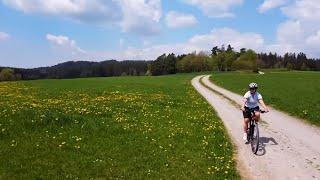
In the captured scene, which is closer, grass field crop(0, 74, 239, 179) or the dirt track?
grass field crop(0, 74, 239, 179)

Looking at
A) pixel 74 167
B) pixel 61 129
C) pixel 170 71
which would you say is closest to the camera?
pixel 74 167

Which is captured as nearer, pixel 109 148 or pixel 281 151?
pixel 109 148

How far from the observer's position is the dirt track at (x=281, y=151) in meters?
13.7

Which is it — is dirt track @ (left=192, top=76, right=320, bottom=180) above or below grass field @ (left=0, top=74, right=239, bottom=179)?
below

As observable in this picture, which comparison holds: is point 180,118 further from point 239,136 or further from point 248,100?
point 248,100

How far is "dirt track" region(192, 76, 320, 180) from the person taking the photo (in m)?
13.7

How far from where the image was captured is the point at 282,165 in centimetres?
1456

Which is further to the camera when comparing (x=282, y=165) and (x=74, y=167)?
(x=282, y=165)

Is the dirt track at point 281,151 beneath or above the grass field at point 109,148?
beneath

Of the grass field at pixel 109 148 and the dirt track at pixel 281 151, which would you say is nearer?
the grass field at pixel 109 148

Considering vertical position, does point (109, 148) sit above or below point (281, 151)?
above

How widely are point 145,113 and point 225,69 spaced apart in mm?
173165

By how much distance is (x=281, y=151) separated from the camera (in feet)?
55.1

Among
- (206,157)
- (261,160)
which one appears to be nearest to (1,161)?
(206,157)
